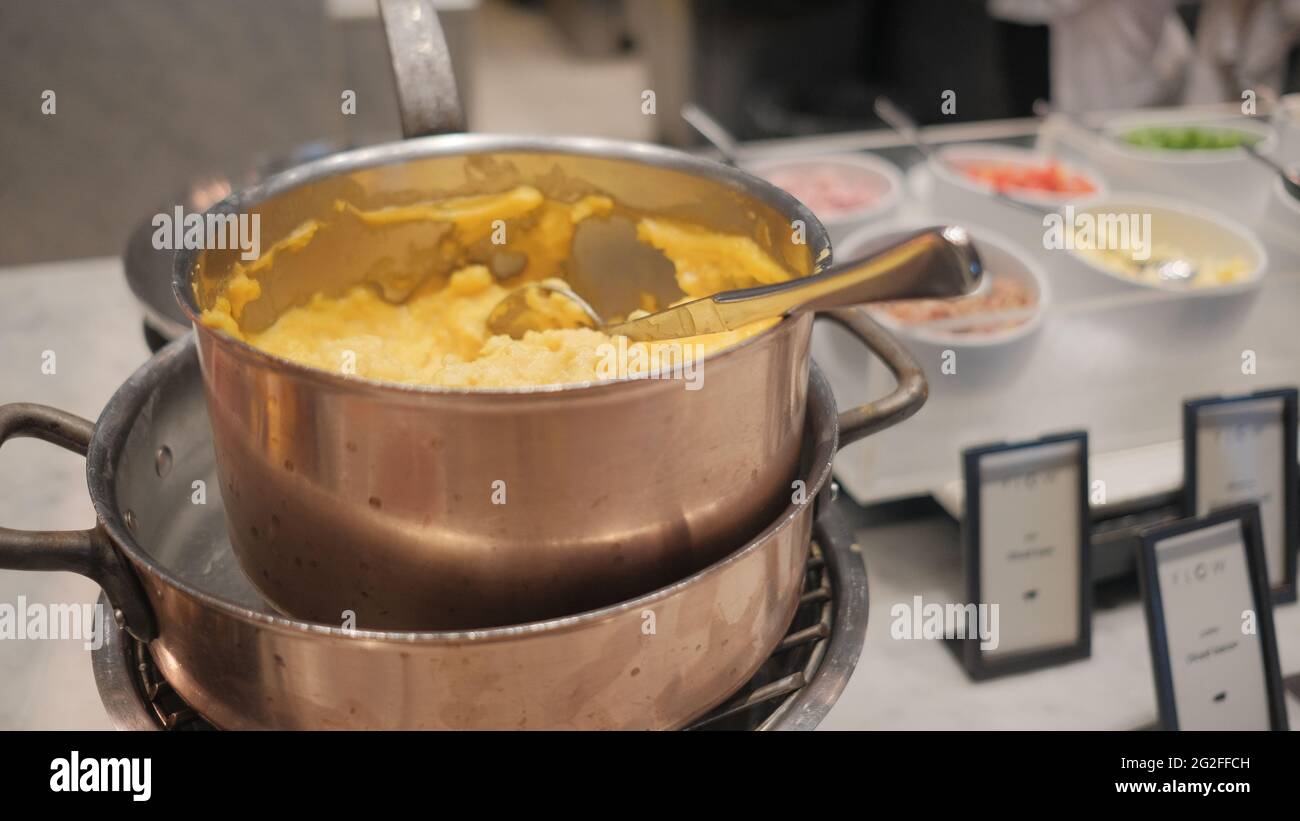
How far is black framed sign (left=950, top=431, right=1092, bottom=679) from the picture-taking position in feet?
3.49

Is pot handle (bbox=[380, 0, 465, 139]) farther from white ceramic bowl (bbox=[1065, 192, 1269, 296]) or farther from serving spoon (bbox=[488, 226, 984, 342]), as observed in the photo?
white ceramic bowl (bbox=[1065, 192, 1269, 296])

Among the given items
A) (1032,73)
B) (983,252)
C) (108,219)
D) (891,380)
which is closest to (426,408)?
(891,380)

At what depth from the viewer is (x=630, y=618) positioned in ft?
1.78

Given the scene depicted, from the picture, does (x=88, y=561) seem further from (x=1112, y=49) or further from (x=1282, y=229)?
(x=1112, y=49)

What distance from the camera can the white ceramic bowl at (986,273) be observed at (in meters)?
1.13

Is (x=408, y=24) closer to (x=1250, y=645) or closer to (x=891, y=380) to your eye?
(x=891, y=380)

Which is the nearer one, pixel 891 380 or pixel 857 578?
pixel 857 578

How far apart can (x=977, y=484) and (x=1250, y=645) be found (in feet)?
1.00

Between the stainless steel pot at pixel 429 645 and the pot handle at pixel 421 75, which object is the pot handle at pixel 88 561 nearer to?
the stainless steel pot at pixel 429 645

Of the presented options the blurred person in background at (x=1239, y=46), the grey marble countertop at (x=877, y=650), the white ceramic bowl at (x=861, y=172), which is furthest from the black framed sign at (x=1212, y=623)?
the blurred person in background at (x=1239, y=46)

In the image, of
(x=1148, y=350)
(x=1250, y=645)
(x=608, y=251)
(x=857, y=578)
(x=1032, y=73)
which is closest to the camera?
(x=857, y=578)

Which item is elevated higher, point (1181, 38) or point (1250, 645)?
point (1181, 38)

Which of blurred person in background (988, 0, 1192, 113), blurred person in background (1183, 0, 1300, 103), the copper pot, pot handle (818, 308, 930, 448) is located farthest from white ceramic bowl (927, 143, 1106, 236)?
blurred person in background (988, 0, 1192, 113)

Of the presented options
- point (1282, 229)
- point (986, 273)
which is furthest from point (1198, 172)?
Answer: point (986, 273)
